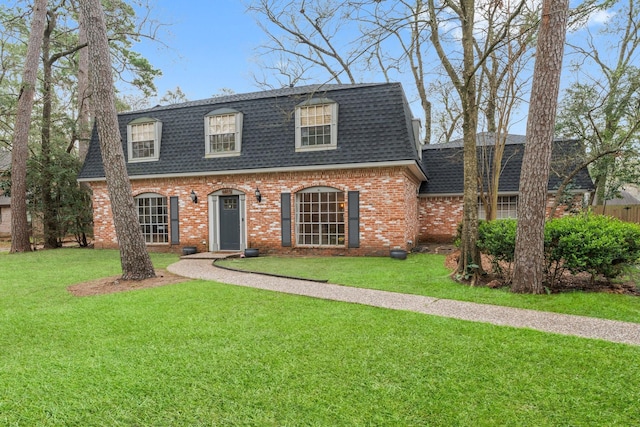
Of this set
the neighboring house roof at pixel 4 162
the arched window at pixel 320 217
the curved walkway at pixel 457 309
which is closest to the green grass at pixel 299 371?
the curved walkway at pixel 457 309

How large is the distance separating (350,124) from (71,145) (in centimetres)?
1344

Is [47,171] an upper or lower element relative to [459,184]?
upper

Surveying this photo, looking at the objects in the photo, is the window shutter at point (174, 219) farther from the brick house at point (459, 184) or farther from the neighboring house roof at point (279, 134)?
the brick house at point (459, 184)

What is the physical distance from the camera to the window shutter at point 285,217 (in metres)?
11.7

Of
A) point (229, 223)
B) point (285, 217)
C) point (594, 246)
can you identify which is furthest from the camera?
point (229, 223)

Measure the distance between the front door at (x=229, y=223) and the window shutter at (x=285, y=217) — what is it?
174 centimetres

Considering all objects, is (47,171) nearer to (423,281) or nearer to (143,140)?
(143,140)

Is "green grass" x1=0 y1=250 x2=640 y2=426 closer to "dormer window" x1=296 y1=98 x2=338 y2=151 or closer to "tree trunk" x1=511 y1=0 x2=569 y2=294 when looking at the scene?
"tree trunk" x1=511 y1=0 x2=569 y2=294

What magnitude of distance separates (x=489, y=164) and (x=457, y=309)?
9.67m

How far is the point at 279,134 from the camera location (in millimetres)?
11867

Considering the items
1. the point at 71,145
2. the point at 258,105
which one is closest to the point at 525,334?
the point at 258,105

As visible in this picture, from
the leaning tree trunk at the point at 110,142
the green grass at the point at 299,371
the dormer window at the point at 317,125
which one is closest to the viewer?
the green grass at the point at 299,371

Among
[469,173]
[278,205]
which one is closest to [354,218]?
[278,205]

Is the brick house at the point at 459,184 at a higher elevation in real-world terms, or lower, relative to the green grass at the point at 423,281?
higher
